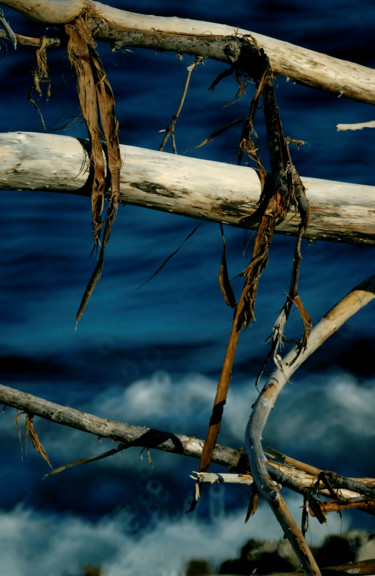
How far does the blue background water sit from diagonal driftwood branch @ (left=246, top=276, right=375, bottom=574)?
2.29 meters

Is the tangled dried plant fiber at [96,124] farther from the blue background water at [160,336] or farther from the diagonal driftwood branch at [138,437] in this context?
the blue background water at [160,336]

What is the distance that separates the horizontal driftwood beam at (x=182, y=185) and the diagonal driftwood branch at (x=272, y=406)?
32 cm

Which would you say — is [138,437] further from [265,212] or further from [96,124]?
[96,124]

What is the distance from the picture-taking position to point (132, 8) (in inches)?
303

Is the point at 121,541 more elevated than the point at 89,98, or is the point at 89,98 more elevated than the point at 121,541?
the point at 89,98

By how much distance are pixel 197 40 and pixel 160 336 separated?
4.15 meters

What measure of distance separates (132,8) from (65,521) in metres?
5.83

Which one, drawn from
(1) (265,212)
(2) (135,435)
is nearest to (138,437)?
(2) (135,435)

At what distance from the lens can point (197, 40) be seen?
2.34m

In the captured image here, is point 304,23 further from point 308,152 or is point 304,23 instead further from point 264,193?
point 264,193

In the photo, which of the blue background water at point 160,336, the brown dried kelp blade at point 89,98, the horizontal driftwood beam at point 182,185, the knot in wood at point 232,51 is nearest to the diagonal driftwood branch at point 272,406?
the horizontal driftwood beam at point 182,185

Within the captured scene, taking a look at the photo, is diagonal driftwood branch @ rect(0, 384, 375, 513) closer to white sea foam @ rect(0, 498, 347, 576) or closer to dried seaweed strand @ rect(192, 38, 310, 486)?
dried seaweed strand @ rect(192, 38, 310, 486)

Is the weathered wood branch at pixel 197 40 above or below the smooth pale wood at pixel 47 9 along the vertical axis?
above

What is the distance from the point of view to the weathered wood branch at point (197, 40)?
2.06m
